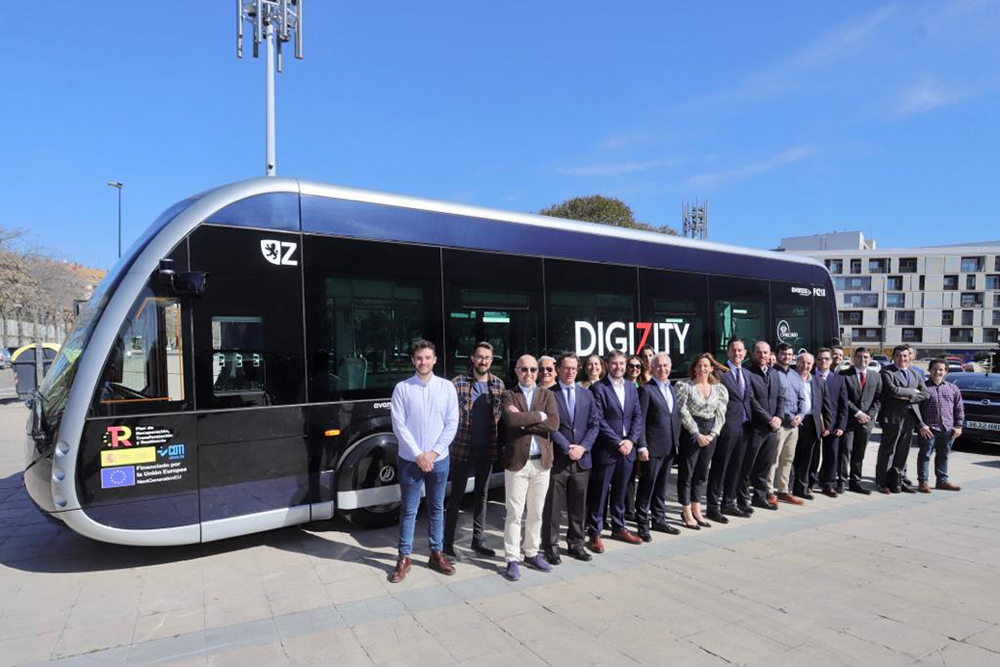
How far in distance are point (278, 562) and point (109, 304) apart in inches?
97.9

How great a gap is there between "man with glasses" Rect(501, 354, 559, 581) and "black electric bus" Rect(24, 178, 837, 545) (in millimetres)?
1337

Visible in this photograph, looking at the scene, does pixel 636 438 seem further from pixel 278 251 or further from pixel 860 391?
pixel 860 391

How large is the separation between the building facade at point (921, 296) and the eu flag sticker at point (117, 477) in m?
79.8

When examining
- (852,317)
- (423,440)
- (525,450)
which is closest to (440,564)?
(423,440)

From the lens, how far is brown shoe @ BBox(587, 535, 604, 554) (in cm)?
526

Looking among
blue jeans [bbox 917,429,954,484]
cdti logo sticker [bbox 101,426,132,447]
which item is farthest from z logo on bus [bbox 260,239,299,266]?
blue jeans [bbox 917,429,954,484]

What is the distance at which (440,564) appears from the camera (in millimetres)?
4711

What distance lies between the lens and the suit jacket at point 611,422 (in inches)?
205

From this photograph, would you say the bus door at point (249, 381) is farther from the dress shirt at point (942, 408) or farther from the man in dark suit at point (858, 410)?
the dress shirt at point (942, 408)

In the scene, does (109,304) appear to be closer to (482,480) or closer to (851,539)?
(482,480)

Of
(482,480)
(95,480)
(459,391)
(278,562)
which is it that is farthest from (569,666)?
(95,480)

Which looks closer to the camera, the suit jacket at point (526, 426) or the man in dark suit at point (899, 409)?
the suit jacket at point (526, 426)

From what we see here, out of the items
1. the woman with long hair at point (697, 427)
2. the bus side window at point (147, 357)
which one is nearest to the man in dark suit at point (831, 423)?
the woman with long hair at point (697, 427)

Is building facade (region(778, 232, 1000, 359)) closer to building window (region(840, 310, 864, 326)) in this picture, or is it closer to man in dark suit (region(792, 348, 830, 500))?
building window (region(840, 310, 864, 326))
